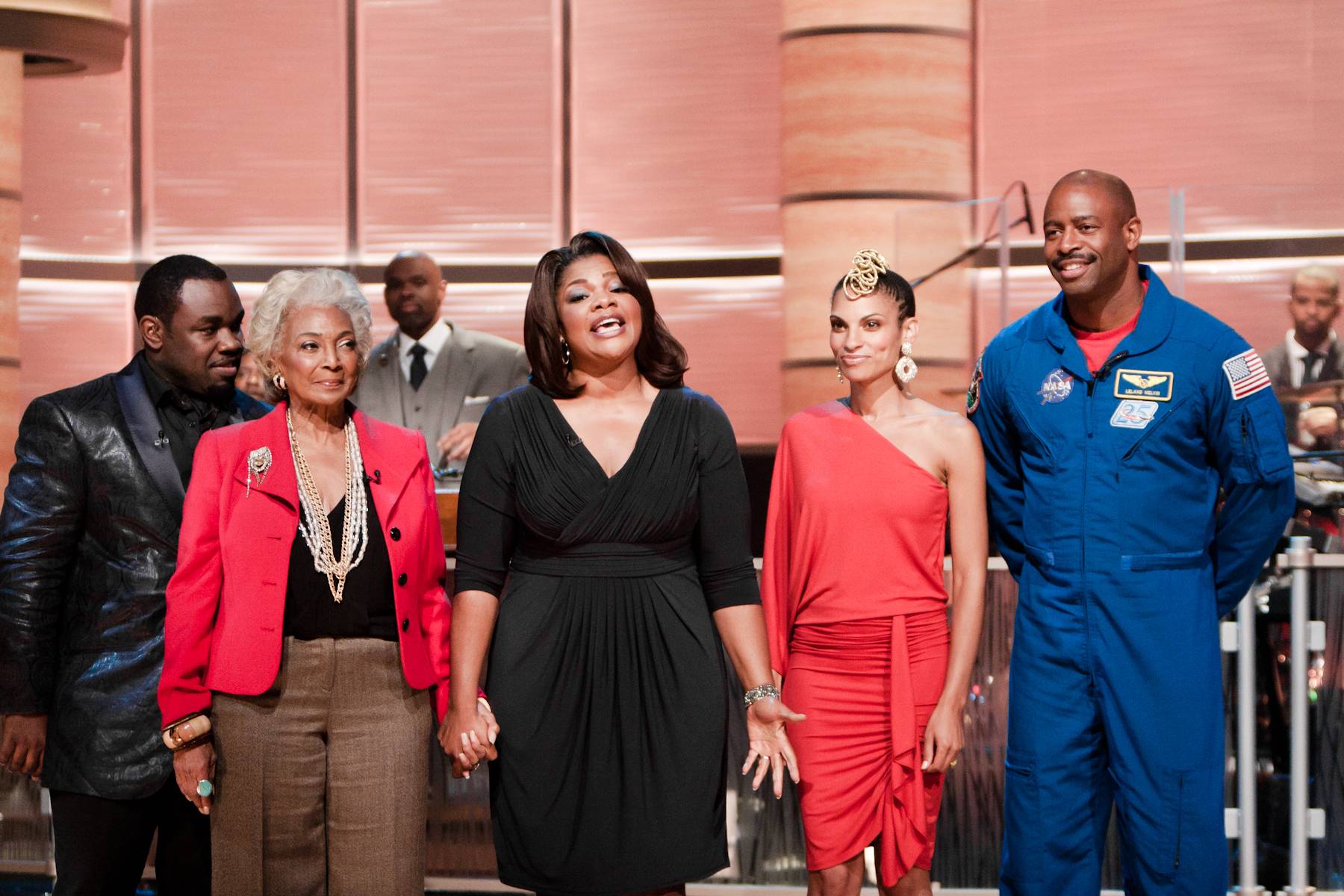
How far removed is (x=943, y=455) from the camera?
2.65m

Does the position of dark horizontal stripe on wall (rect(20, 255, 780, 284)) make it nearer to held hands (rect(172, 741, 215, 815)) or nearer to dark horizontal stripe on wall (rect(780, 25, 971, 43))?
dark horizontal stripe on wall (rect(780, 25, 971, 43))

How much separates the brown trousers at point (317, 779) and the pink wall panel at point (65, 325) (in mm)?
4220

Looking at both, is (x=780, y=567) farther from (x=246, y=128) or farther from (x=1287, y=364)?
(x=246, y=128)

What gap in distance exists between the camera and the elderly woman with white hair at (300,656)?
2318mm

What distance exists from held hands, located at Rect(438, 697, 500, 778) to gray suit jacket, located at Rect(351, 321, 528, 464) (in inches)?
115

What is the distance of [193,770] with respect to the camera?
7.64 ft

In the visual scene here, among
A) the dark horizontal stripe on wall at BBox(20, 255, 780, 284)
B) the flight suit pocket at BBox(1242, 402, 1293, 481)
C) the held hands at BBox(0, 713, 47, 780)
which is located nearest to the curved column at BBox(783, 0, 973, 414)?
the dark horizontal stripe on wall at BBox(20, 255, 780, 284)

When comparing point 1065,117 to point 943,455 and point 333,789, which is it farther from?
point 333,789

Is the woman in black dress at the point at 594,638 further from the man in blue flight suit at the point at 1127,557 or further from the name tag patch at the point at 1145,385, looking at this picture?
the name tag patch at the point at 1145,385

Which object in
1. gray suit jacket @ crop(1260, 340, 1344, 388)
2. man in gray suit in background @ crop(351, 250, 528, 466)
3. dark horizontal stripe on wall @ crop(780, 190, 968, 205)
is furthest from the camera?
dark horizontal stripe on wall @ crop(780, 190, 968, 205)

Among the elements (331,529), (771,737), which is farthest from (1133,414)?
(331,529)

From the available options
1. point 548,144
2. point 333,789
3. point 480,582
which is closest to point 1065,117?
point 548,144

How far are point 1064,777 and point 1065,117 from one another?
140 inches

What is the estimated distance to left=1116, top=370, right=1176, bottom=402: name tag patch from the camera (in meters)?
2.60
